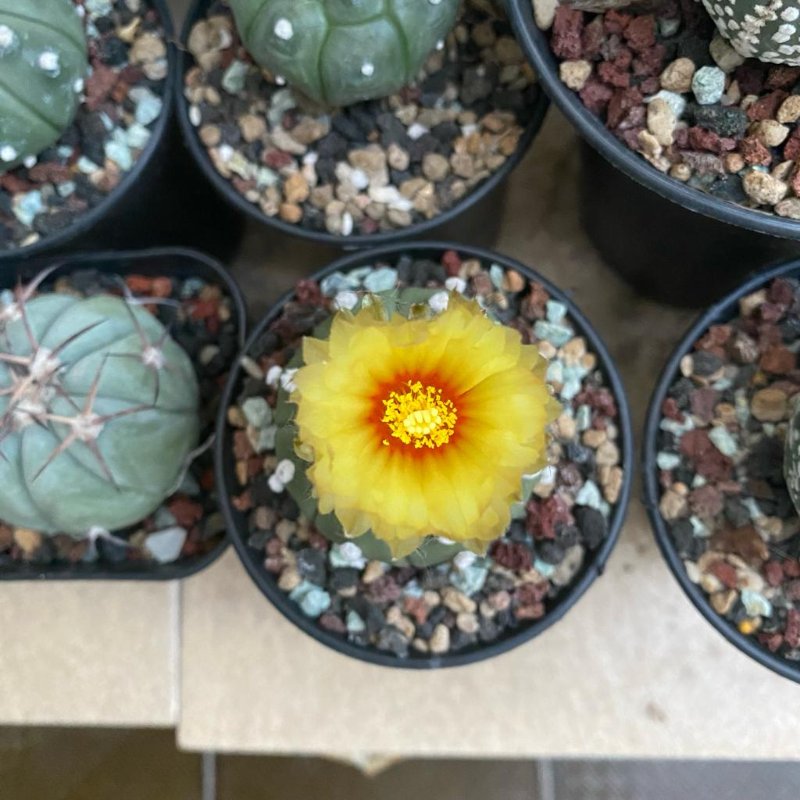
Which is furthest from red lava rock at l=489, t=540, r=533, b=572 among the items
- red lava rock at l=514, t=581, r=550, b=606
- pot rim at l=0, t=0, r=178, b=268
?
pot rim at l=0, t=0, r=178, b=268

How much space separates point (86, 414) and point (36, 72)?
29 cm

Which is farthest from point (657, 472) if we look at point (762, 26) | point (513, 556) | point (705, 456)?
point (762, 26)

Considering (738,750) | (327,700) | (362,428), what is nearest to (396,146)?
(362,428)

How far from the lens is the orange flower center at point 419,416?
0.47 meters

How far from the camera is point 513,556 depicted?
0.73 m

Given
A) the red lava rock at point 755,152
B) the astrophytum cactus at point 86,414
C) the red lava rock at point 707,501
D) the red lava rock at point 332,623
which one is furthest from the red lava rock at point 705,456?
the astrophytum cactus at point 86,414

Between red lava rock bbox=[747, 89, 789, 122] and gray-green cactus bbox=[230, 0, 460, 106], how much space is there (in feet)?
0.81

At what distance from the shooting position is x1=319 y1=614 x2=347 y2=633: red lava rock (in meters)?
0.74

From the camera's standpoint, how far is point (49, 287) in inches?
34.3

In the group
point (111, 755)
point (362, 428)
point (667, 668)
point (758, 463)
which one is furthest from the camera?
point (111, 755)

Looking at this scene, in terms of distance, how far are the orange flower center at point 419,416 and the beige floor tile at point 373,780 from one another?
0.82 meters

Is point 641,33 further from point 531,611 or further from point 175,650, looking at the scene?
point 175,650

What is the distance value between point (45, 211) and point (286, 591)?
42 centimetres

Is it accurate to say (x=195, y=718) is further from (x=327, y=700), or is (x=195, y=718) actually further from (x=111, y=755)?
(x=111, y=755)
